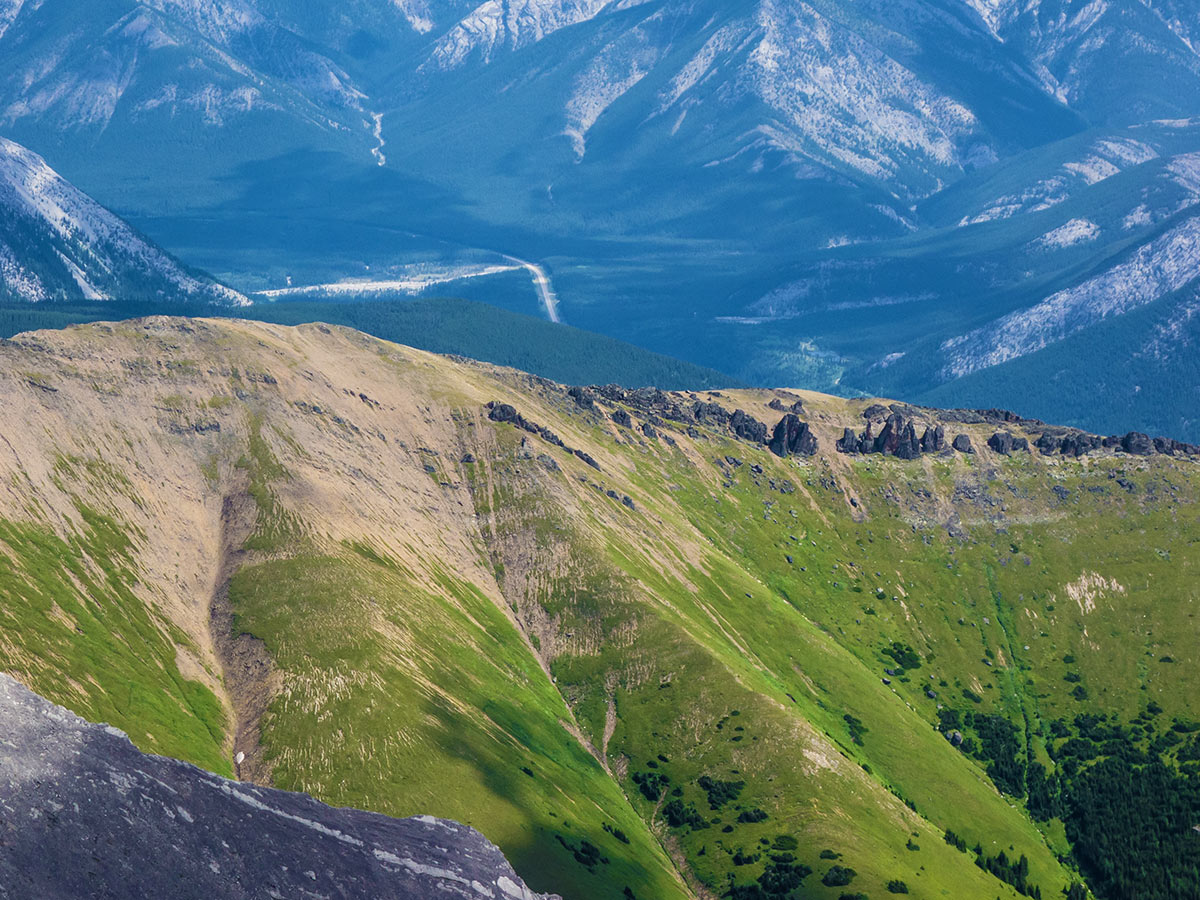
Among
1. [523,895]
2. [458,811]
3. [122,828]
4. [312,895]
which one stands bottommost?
[458,811]

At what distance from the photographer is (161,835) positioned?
323 feet

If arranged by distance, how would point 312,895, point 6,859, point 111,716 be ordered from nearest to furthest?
point 6,859 < point 312,895 < point 111,716

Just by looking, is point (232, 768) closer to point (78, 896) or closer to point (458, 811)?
point (458, 811)

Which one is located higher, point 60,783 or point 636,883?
point 60,783

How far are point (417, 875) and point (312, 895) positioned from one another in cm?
1175

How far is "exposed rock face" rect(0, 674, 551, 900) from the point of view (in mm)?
91875

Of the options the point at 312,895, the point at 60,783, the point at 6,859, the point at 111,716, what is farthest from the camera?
the point at 111,716

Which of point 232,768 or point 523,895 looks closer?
point 523,895

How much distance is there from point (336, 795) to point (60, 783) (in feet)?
334

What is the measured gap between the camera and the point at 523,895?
4729 inches

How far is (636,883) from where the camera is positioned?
198m

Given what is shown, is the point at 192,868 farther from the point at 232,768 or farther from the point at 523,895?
the point at 232,768

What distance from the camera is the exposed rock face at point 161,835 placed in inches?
3617

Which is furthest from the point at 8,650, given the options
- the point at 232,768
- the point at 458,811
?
the point at 458,811
